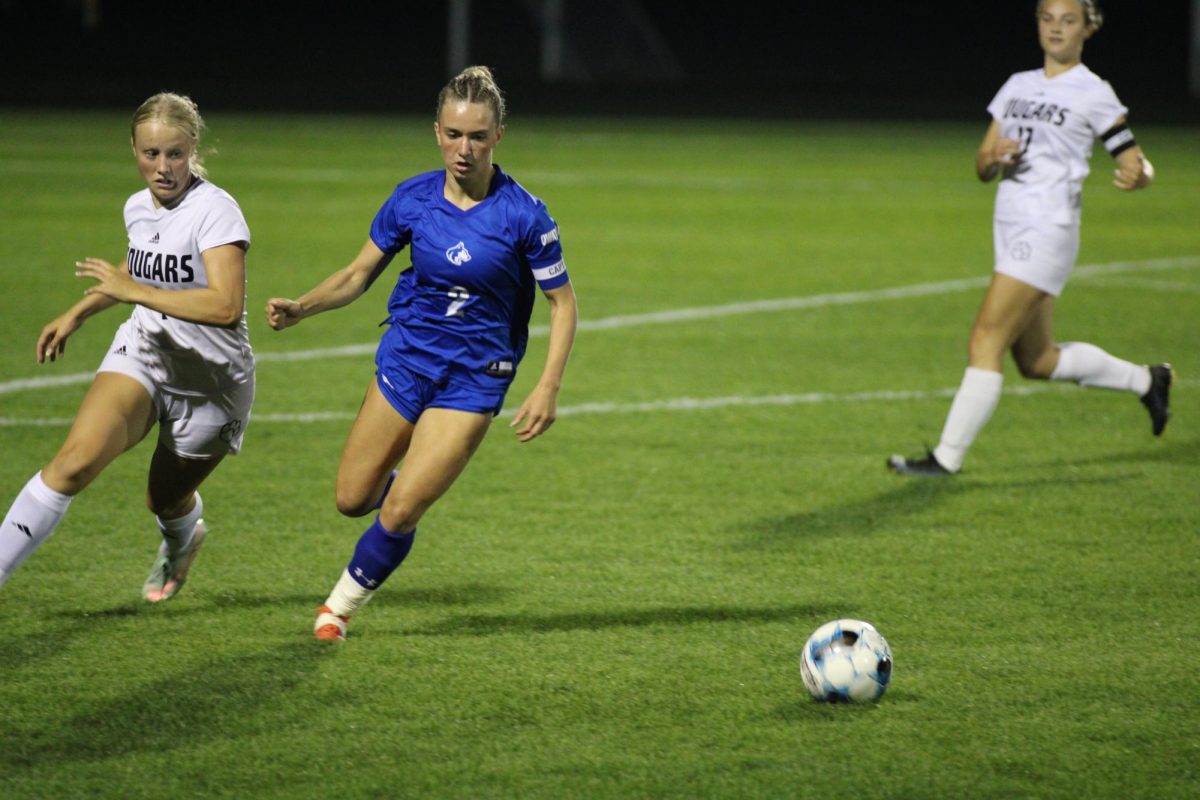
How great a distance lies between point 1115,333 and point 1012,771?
24.9ft

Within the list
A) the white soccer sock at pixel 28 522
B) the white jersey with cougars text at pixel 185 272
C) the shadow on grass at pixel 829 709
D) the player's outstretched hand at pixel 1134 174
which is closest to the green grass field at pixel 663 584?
the shadow on grass at pixel 829 709

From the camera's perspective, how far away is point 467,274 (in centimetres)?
501

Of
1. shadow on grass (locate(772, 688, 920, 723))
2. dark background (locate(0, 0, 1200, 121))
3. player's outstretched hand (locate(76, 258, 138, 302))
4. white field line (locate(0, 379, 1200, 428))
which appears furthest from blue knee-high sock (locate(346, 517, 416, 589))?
dark background (locate(0, 0, 1200, 121))

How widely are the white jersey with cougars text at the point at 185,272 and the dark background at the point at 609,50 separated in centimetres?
3229

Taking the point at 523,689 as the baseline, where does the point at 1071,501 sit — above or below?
below

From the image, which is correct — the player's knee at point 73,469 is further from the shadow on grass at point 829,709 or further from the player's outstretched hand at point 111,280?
the shadow on grass at point 829,709

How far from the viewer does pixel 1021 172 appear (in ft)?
24.6

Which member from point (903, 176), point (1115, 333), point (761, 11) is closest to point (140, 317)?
point (1115, 333)

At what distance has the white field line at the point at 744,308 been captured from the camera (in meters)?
9.40

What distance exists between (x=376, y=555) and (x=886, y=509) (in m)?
2.64

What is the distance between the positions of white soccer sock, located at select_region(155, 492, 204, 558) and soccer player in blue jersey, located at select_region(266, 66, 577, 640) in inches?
24.5

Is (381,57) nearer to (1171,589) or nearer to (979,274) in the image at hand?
(979,274)

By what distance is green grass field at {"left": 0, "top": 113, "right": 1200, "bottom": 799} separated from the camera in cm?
421

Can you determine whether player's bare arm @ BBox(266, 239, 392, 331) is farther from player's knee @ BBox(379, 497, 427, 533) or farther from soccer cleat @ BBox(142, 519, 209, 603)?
soccer cleat @ BBox(142, 519, 209, 603)
